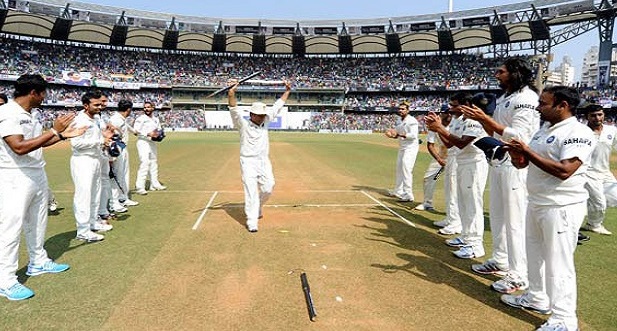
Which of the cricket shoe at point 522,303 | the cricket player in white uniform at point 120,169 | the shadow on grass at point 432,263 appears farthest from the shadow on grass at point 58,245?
the cricket shoe at point 522,303

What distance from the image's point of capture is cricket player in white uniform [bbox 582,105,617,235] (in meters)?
7.85

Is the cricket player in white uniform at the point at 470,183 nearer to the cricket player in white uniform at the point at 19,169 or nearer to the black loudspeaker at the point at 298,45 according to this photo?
the cricket player in white uniform at the point at 19,169

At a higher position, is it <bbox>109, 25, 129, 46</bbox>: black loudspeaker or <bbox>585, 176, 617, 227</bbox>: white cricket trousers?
<bbox>109, 25, 129, 46</bbox>: black loudspeaker

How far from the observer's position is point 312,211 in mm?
9234

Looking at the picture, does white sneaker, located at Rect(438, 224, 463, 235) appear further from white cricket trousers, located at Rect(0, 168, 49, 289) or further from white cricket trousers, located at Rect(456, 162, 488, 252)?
white cricket trousers, located at Rect(0, 168, 49, 289)

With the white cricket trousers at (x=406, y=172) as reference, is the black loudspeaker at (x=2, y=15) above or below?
above

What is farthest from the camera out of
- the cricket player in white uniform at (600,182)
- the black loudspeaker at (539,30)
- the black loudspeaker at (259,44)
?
the black loudspeaker at (259,44)

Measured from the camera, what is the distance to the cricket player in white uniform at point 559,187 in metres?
3.77

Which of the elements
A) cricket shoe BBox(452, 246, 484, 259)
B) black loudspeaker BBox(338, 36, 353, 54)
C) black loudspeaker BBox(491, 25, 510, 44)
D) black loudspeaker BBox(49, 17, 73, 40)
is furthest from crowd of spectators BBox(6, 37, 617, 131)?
cricket shoe BBox(452, 246, 484, 259)

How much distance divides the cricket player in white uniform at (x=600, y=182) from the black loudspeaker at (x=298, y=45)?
205ft

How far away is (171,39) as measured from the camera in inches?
2562

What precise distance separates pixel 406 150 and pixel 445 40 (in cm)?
5956

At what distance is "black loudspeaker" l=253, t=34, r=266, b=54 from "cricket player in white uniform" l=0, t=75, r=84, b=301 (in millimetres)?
64418

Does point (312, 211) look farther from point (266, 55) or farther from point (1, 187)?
point (266, 55)
